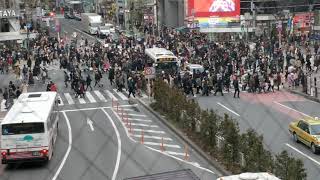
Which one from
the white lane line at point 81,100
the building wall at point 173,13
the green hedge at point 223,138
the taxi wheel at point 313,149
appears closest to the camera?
the green hedge at point 223,138

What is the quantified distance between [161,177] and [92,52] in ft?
23.1

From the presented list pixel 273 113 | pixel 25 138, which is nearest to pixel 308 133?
pixel 273 113

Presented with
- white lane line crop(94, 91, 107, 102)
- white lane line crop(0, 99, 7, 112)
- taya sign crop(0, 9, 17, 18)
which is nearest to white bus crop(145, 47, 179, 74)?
white lane line crop(94, 91, 107, 102)

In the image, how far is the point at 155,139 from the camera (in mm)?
3986

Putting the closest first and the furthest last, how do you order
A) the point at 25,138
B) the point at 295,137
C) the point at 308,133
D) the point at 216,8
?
the point at 25,138, the point at 308,133, the point at 295,137, the point at 216,8

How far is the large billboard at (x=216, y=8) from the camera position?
11.2 m

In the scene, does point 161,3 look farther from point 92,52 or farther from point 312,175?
point 312,175

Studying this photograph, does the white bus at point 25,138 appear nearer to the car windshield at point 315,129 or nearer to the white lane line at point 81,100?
the car windshield at point 315,129

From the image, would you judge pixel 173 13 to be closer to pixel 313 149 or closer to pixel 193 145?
pixel 193 145

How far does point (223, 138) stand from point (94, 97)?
2850 millimetres

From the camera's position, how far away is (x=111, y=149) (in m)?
3.67

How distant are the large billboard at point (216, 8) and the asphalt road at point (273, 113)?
5.57 meters

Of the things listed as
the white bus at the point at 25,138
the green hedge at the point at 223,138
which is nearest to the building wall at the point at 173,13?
the green hedge at the point at 223,138

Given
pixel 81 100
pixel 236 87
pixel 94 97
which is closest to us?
pixel 236 87
